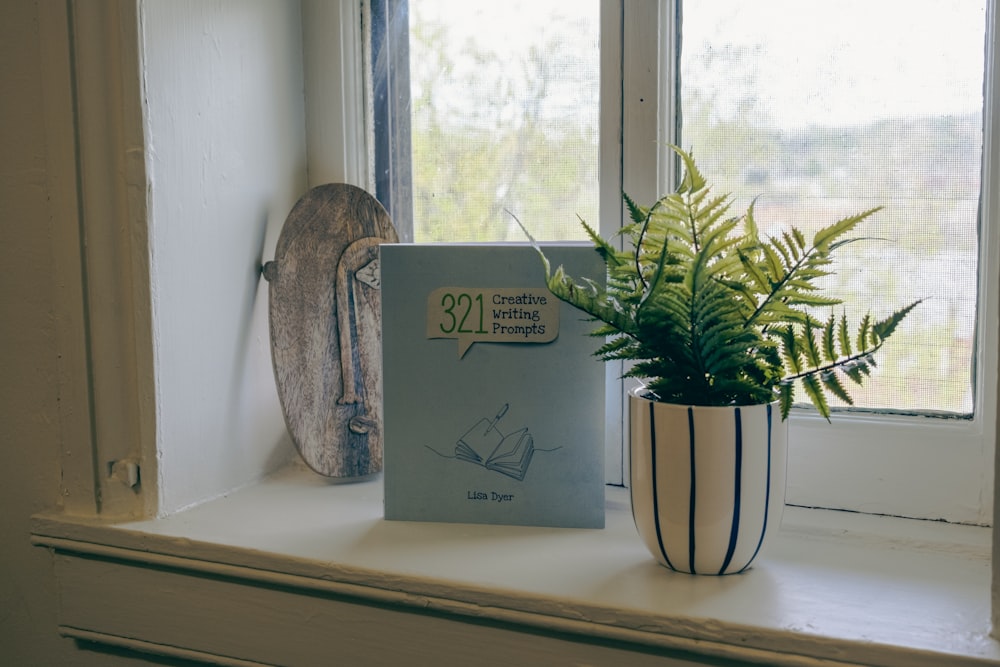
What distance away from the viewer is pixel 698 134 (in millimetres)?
1037

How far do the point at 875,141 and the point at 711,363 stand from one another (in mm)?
355

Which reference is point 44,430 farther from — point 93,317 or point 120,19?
point 120,19

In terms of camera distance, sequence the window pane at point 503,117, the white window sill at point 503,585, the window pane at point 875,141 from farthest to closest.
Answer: the window pane at point 503,117
the window pane at point 875,141
the white window sill at point 503,585

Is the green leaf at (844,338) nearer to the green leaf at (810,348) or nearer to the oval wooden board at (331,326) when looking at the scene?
the green leaf at (810,348)

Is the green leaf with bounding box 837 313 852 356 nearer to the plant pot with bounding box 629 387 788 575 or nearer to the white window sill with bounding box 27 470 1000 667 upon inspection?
the plant pot with bounding box 629 387 788 575

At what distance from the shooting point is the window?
3.05 feet

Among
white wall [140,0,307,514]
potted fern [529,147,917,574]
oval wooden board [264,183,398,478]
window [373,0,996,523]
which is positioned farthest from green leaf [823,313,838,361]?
white wall [140,0,307,514]

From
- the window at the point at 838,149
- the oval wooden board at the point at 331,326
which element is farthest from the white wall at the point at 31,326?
the window at the point at 838,149

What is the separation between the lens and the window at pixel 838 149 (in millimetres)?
928

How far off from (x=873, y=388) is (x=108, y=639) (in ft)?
2.97

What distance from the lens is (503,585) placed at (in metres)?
0.83

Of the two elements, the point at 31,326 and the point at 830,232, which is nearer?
the point at 830,232

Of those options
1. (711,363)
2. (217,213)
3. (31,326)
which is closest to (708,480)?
(711,363)

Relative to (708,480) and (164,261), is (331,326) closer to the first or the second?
(164,261)
